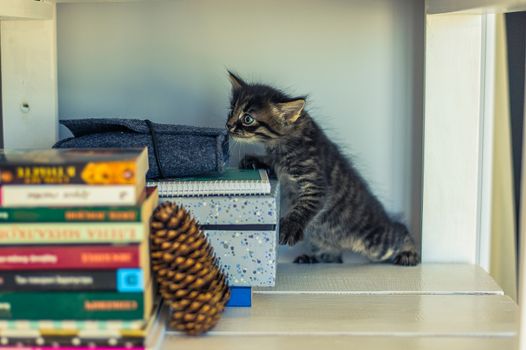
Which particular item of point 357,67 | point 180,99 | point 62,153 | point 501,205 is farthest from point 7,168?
point 501,205

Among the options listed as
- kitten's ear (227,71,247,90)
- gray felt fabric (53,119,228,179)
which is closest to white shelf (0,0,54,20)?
gray felt fabric (53,119,228,179)

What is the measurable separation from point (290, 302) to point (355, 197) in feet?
0.91

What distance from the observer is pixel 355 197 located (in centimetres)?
126

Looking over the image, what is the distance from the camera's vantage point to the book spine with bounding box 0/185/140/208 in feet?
2.59

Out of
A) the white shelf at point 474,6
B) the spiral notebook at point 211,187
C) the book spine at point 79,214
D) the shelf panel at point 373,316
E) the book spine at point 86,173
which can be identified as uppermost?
the white shelf at point 474,6

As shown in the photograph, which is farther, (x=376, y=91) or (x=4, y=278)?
(x=376, y=91)

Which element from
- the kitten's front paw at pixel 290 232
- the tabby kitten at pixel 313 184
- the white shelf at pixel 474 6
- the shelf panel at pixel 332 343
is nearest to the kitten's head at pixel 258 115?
the tabby kitten at pixel 313 184

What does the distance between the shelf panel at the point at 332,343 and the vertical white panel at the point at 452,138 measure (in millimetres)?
357

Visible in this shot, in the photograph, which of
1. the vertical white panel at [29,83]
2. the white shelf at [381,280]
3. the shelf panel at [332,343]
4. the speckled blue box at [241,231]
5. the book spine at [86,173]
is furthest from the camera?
the vertical white panel at [29,83]

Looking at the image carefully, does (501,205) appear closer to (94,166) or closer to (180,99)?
(180,99)

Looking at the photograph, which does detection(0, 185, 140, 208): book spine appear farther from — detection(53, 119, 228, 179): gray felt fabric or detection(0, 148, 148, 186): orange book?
detection(53, 119, 228, 179): gray felt fabric

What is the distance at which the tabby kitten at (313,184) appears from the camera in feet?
3.94

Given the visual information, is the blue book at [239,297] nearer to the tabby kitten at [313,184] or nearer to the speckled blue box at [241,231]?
the speckled blue box at [241,231]

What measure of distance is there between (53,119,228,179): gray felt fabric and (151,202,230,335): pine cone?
20 centimetres
